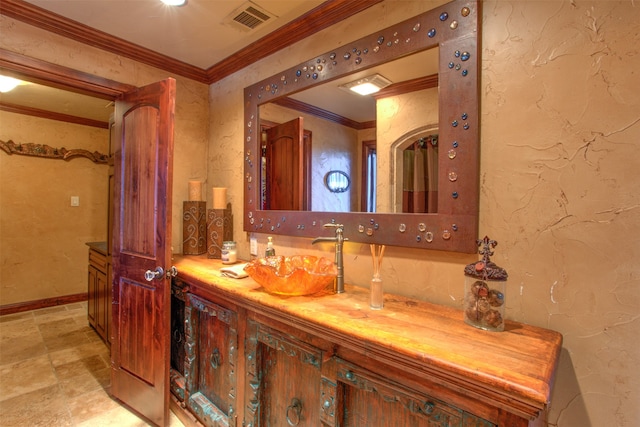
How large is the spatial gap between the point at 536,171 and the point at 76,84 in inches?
105

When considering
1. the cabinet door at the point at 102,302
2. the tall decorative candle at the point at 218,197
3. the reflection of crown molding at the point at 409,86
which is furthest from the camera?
the cabinet door at the point at 102,302

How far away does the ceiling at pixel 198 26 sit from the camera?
1595 millimetres

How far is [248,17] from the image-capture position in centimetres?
181

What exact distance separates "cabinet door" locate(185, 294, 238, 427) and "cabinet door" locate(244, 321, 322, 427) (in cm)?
16

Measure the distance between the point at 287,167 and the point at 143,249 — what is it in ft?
3.42

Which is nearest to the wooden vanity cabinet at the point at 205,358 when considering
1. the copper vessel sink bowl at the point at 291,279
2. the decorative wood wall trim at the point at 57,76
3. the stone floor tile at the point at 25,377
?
the copper vessel sink bowl at the point at 291,279

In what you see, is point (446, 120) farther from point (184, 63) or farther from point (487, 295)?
point (184, 63)

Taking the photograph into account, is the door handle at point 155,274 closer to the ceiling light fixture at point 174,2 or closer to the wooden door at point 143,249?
the wooden door at point 143,249

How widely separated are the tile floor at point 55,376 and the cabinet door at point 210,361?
32 centimetres

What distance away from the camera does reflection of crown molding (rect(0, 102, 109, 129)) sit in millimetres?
3547

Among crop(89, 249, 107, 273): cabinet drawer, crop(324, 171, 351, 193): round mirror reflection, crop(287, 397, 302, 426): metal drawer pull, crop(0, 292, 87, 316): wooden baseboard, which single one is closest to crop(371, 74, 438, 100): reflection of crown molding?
crop(324, 171, 351, 193): round mirror reflection

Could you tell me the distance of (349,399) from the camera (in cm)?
108

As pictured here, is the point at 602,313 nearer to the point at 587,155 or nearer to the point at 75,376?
the point at 587,155

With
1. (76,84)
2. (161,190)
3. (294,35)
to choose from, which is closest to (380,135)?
(294,35)
